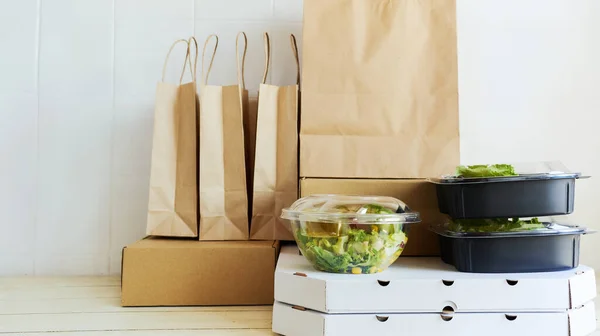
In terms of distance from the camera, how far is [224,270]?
924 mm

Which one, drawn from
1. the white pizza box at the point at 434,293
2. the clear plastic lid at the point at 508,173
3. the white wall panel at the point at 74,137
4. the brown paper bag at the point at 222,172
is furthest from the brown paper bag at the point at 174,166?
the clear plastic lid at the point at 508,173

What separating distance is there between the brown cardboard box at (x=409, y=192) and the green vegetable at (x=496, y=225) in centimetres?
12

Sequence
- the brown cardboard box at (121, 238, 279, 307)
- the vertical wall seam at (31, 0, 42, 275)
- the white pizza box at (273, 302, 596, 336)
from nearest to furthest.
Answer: the white pizza box at (273, 302, 596, 336)
the brown cardboard box at (121, 238, 279, 307)
the vertical wall seam at (31, 0, 42, 275)

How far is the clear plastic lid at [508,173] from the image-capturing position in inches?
30.4

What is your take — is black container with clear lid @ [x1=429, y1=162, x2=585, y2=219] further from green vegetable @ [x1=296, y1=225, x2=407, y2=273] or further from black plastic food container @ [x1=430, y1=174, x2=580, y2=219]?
green vegetable @ [x1=296, y1=225, x2=407, y2=273]

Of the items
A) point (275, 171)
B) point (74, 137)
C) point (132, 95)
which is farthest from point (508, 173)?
point (74, 137)

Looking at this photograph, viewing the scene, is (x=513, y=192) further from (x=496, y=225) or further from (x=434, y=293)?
(x=434, y=293)

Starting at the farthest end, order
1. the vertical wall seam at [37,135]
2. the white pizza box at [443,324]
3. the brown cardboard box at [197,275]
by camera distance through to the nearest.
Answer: the vertical wall seam at [37,135], the brown cardboard box at [197,275], the white pizza box at [443,324]

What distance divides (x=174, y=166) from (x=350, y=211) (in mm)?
434

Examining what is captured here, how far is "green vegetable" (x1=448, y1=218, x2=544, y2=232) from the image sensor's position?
0.79 metres

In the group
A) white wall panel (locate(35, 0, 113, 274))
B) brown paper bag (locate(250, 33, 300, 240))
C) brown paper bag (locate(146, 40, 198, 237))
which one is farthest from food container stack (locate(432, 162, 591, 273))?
white wall panel (locate(35, 0, 113, 274))

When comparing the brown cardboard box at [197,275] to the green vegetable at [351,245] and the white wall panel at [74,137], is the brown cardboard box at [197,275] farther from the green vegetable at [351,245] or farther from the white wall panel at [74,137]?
the white wall panel at [74,137]

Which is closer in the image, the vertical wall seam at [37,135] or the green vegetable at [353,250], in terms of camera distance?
the green vegetable at [353,250]

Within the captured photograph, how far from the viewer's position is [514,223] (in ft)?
2.62
